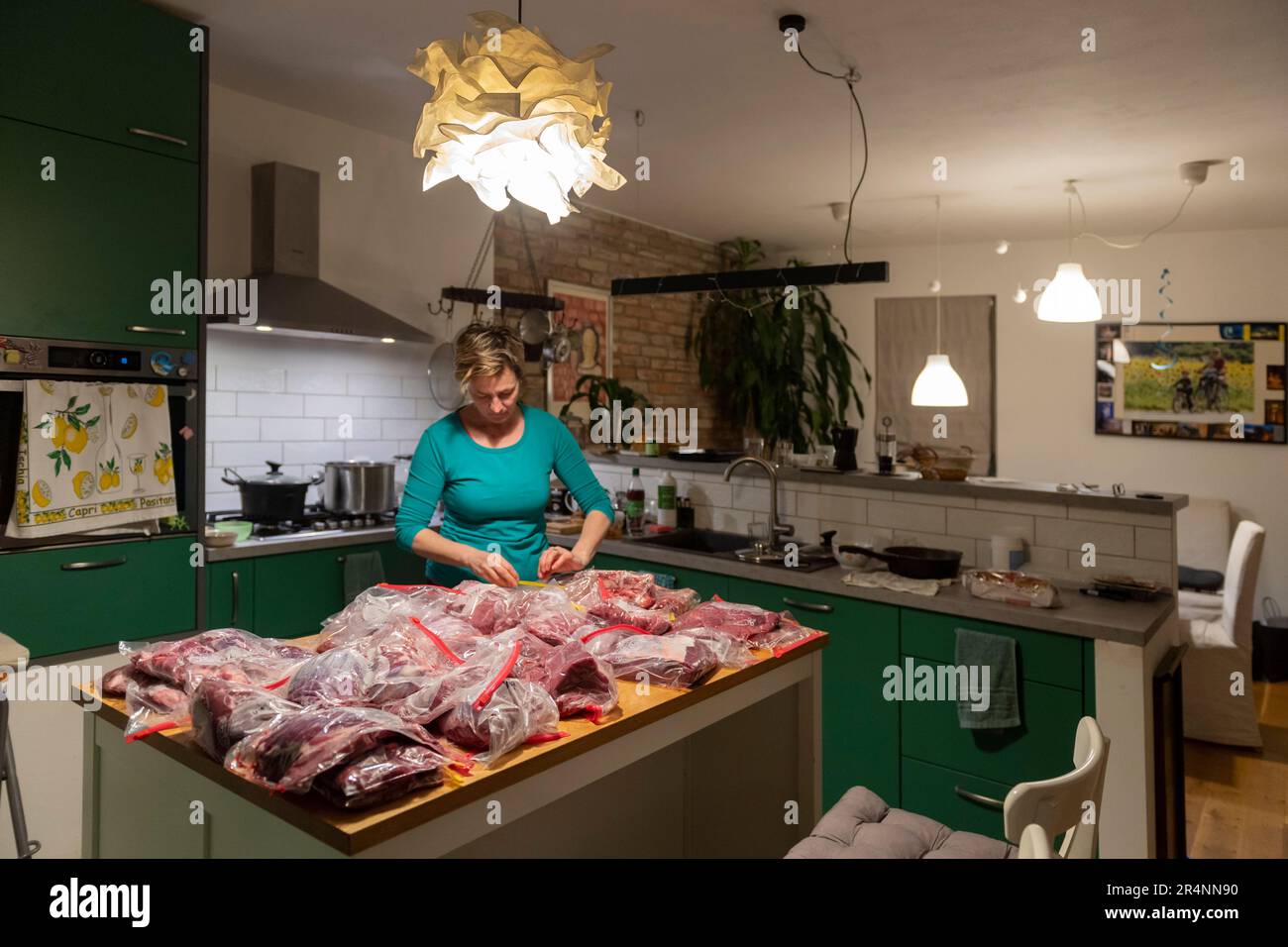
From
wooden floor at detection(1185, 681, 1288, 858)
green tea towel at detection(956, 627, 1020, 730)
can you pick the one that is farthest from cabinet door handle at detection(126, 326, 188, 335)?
wooden floor at detection(1185, 681, 1288, 858)

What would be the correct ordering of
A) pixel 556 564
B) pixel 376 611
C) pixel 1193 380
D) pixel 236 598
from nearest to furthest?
1. pixel 376 611
2. pixel 556 564
3. pixel 236 598
4. pixel 1193 380

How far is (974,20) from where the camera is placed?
2705 millimetres

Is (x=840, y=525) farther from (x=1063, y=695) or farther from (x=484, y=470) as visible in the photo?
(x=484, y=470)

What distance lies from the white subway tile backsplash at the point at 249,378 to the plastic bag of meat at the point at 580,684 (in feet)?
8.77

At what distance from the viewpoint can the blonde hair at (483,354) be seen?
229 centimetres

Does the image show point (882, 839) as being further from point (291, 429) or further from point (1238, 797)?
point (291, 429)

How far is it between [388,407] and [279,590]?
1238 millimetres

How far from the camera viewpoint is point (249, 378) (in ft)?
11.7

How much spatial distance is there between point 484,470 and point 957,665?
1.53 meters

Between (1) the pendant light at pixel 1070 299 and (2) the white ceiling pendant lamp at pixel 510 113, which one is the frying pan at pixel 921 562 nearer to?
(1) the pendant light at pixel 1070 299

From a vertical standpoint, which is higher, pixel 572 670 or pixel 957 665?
pixel 572 670

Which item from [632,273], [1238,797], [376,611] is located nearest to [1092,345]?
[632,273]

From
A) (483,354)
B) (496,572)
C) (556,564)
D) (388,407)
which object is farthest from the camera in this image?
(388,407)
